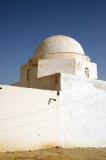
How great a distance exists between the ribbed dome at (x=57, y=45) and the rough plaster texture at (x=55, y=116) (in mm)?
3157

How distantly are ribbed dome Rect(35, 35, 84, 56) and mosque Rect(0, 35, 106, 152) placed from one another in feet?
0.29

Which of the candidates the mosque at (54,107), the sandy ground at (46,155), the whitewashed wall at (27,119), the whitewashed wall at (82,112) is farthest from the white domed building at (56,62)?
the sandy ground at (46,155)

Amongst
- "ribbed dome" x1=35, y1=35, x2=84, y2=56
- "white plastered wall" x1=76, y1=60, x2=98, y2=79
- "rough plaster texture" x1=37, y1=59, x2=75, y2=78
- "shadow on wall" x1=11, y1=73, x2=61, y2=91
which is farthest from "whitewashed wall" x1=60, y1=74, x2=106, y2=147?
"ribbed dome" x1=35, y1=35, x2=84, y2=56

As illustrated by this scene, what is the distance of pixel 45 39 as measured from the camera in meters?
11.7

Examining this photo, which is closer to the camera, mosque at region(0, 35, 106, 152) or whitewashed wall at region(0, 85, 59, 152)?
whitewashed wall at region(0, 85, 59, 152)

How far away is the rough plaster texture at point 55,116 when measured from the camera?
5.71m

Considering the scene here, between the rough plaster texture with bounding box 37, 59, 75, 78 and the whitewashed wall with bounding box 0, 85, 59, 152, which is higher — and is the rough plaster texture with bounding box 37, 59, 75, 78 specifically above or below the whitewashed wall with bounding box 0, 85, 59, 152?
above

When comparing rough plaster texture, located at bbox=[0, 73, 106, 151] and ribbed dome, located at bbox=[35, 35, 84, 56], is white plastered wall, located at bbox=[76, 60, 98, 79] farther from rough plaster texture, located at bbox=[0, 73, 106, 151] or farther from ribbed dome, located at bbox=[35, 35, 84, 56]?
rough plaster texture, located at bbox=[0, 73, 106, 151]

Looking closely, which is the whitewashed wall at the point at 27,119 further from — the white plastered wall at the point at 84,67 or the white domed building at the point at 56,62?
the white plastered wall at the point at 84,67

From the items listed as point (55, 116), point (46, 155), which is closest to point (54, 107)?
point (55, 116)

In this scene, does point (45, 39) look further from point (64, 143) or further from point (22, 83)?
point (64, 143)

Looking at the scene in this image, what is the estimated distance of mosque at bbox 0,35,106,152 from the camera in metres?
5.78

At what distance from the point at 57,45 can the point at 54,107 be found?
5098 millimetres

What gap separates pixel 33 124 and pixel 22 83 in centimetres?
461
